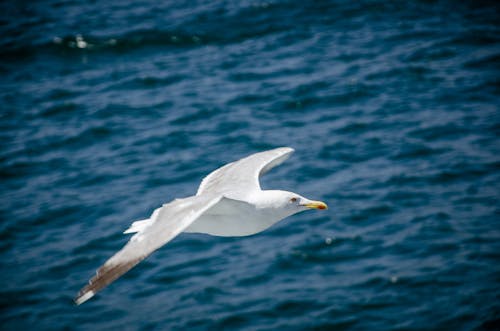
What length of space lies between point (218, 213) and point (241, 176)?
114 centimetres

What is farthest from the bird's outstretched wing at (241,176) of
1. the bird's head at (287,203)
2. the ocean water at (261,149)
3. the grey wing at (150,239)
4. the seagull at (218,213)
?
the ocean water at (261,149)

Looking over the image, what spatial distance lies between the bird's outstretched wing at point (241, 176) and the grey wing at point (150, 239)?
88 centimetres

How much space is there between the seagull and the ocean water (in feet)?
8.33

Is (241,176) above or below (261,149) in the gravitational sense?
above

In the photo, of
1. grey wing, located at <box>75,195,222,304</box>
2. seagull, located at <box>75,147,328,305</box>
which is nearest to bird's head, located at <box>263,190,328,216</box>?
seagull, located at <box>75,147,328,305</box>

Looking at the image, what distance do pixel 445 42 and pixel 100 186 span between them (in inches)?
377

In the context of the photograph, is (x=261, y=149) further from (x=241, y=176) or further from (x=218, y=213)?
(x=218, y=213)

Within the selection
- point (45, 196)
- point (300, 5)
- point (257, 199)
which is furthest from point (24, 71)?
point (257, 199)

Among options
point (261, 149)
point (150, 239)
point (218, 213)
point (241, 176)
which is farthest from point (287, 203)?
point (261, 149)

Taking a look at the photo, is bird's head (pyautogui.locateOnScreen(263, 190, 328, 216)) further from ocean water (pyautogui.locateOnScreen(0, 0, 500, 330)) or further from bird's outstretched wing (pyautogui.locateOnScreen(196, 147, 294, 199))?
ocean water (pyautogui.locateOnScreen(0, 0, 500, 330))

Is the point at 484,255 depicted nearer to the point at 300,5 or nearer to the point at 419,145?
the point at 419,145

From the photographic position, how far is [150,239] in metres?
7.04

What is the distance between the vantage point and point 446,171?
554 inches

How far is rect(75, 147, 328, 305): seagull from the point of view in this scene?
6.62 meters
